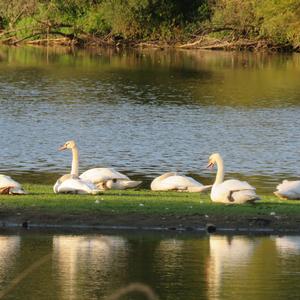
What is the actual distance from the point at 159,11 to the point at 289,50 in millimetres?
8751

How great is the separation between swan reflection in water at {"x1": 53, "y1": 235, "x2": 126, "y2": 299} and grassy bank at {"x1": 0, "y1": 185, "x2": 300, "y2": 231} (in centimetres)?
80

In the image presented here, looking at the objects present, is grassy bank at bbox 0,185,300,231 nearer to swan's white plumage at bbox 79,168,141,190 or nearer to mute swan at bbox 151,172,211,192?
swan's white plumage at bbox 79,168,141,190

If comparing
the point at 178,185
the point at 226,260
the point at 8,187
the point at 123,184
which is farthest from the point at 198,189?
the point at 226,260

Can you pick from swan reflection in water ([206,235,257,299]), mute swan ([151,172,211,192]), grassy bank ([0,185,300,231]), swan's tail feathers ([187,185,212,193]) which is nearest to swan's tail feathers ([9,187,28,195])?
grassy bank ([0,185,300,231])

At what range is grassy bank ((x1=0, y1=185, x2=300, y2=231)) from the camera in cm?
1748

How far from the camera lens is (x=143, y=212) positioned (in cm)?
1775

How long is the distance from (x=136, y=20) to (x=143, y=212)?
59.3m

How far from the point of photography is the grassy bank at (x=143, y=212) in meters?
17.5

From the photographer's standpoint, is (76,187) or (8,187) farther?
(76,187)

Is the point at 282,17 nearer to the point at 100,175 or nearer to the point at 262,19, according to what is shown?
the point at 262,19

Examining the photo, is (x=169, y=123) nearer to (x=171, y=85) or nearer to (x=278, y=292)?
(x=171, y=85)

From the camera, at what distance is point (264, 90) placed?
48.7 metres

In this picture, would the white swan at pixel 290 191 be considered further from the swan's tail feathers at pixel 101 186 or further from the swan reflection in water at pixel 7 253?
the swan reflection in water at pixel 7 253

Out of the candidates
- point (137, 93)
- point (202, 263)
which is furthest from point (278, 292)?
point (137, 93)
